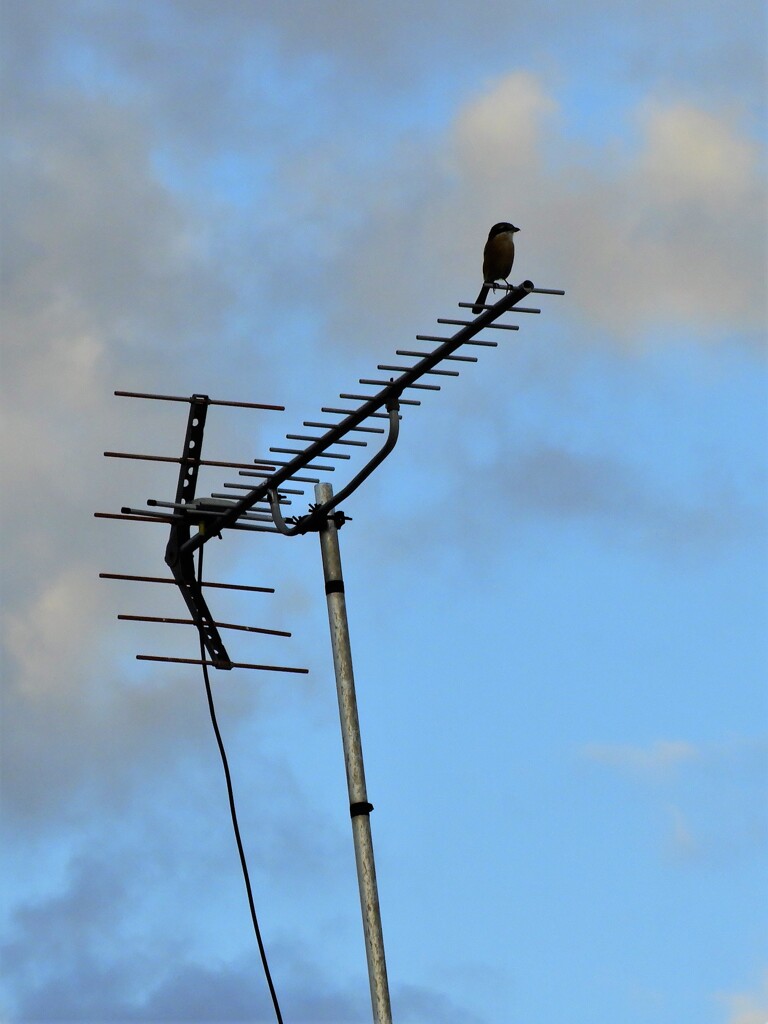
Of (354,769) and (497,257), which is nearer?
(354,769)

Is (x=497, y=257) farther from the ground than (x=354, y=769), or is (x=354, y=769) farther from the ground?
(x=497, y=257)

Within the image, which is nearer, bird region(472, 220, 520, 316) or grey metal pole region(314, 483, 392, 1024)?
grey metal pole region(314, 483, 392, 1024)

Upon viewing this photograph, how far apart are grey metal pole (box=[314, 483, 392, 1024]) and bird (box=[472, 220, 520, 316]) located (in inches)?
76.4

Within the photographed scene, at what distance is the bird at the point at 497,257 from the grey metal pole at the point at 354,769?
6.37ft

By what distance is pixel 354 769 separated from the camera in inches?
434

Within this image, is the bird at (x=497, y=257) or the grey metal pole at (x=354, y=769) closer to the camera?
the grey metal pole at (x=354, y=769)

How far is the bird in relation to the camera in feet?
40.4

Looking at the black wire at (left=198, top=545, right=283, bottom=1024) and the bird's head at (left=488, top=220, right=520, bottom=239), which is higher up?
the bird's head at (left=488, top=220, right=520, bottom=239)

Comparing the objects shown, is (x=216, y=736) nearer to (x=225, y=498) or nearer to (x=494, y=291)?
(x=225, y=498)

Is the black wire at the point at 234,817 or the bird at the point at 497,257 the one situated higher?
the bird at the point at 497,257

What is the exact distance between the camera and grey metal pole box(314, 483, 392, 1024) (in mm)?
10383

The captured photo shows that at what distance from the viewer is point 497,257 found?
40.4ft

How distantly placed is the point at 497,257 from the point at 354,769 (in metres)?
3.65

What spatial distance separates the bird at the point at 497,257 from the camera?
40.4ft
